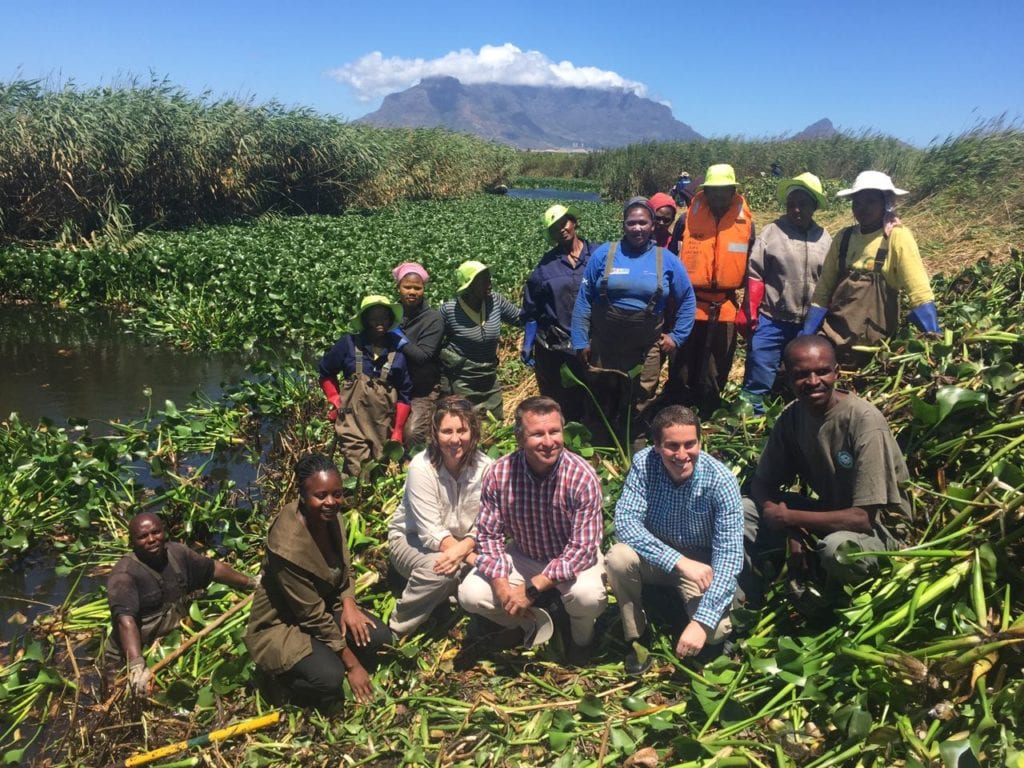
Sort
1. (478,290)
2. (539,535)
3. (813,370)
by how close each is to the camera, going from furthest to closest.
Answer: (478,290) < (539,535) < (813,370)

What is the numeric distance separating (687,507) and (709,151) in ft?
120

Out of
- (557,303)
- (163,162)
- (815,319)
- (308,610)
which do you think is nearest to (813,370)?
(815,319)

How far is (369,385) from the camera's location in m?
4.75

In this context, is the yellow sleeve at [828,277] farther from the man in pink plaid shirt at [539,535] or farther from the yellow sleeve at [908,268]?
the man in pink plaid shirt at [539,535]

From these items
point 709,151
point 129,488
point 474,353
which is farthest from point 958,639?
point 709,151

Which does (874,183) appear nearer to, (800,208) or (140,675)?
(800,208)

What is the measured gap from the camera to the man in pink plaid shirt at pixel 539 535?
310 centimetres

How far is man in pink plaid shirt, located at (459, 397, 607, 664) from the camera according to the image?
3098mm

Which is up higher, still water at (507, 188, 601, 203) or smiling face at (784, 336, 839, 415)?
still water at (507, 188, 601, 203)

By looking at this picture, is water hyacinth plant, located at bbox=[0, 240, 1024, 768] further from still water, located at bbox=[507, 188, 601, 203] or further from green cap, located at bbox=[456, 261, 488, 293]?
still water, located at bbox=[507, 188, 601, 203]

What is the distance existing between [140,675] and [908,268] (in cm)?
434

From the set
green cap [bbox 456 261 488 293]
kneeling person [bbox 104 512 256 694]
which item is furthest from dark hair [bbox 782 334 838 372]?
kneeling person [bbox 104 512 256 694]

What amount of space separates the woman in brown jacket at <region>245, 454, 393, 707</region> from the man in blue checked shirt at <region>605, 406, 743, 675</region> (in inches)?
46.7

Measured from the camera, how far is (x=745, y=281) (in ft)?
16.3
